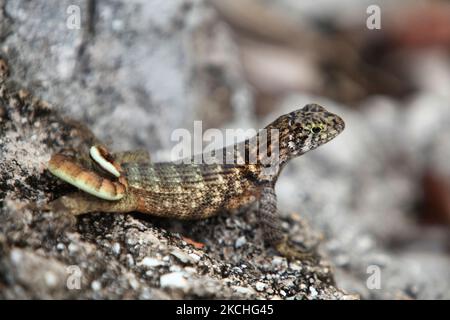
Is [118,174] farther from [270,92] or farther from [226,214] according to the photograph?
[270,92]

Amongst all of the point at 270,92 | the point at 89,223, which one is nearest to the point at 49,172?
the point at 89,223

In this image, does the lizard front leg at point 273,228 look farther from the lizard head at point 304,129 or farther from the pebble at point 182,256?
the pebble at point 182,256

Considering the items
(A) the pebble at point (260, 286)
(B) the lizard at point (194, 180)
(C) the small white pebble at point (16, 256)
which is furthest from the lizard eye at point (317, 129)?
(C) the small white pebble at point (16, 256)

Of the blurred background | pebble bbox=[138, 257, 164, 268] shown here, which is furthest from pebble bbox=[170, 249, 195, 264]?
the blurred background

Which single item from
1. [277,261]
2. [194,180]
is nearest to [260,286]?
[277,261]

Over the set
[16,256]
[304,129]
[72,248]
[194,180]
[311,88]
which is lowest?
[16,256]

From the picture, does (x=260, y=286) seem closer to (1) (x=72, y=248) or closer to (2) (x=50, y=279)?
(1) (x=72, y=248)
